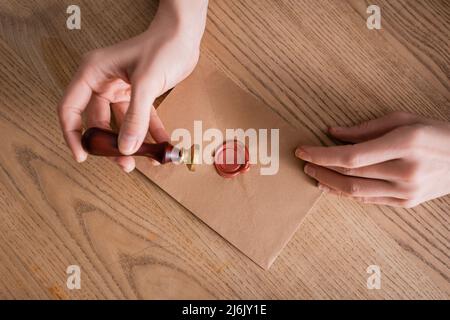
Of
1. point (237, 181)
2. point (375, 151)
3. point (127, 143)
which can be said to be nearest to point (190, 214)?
point (237, 181)

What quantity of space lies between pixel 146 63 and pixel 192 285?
1.23 feet

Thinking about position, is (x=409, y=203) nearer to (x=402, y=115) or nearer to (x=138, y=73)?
(x=402, y=115)

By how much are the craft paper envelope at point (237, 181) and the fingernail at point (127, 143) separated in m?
0.13

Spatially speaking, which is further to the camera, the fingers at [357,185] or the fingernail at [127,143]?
the fingers at [357,185]

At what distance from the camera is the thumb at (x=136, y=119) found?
64 cm

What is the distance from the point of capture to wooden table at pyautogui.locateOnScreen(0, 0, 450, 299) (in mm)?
771

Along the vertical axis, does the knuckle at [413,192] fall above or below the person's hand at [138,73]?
below

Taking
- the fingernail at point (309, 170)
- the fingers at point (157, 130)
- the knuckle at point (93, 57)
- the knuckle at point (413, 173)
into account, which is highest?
the knuckle at point (93, 57)

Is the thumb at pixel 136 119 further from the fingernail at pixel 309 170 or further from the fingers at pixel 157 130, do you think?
the fingernail at pixel 309 170

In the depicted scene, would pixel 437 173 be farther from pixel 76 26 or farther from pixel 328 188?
pixel 76 26

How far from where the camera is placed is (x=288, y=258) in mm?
772

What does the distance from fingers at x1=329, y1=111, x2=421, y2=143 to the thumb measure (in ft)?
1.04

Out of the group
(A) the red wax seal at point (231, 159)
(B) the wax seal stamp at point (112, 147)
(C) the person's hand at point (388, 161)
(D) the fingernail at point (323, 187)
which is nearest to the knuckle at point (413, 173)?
(C) the person's hand at point (388, 161)

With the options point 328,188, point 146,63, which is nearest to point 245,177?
point 328,188
